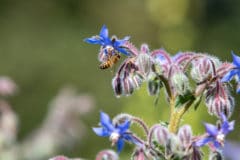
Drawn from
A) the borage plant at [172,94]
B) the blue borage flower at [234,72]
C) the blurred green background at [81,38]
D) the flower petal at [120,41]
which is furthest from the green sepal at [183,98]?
the blurred green background at [81,38]

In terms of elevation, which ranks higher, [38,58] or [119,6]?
[119,6]

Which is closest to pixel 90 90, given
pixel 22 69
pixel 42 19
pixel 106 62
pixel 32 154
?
pixel 22 69

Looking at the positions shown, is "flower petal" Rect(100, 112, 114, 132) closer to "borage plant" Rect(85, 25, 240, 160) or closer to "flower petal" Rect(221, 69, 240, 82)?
"borage plant" Rect(85, 25, 240, 160)

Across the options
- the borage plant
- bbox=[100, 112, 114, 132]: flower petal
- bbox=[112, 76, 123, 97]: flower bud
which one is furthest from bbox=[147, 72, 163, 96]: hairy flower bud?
bbox=[100, 112, 114, 132]: flower petal

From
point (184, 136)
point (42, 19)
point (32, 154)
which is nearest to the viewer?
point (184, 136)

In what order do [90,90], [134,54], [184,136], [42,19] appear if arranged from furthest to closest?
[42,19] → [90,90] → [134,54] → [184,136]

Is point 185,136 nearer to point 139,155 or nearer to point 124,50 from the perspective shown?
point 139,155

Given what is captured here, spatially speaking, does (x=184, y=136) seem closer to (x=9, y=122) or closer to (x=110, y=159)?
(x=110, y=159)
